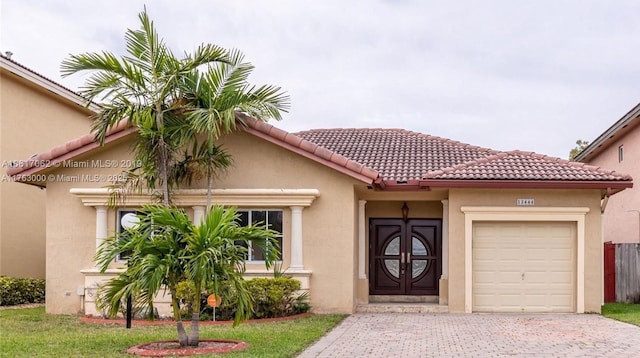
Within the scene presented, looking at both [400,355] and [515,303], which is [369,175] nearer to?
[515,303]

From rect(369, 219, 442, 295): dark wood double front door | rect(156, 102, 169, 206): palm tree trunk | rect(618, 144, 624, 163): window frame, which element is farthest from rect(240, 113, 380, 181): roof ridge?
rect(618, 144, 624, 163): window frame

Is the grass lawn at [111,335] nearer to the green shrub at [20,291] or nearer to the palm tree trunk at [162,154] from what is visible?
the green shrub at [20,291]

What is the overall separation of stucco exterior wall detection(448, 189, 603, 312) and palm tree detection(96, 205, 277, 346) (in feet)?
24.0

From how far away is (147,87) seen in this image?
16.4 meters

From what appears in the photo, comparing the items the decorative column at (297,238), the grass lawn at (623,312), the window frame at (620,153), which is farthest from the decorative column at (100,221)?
the window frame at (620,153)

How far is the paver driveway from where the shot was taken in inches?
479

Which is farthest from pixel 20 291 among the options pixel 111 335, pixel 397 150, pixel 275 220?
pixel 397 150

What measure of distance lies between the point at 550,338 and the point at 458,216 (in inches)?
197

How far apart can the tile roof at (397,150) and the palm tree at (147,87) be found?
5.10m

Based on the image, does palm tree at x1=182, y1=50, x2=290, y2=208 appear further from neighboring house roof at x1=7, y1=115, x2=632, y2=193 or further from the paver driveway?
the paver driveway

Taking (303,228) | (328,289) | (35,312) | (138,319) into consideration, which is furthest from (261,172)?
(35,312)

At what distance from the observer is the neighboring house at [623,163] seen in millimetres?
24422

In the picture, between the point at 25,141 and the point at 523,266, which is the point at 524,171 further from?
the point at 25,141

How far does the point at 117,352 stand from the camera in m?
11.8
